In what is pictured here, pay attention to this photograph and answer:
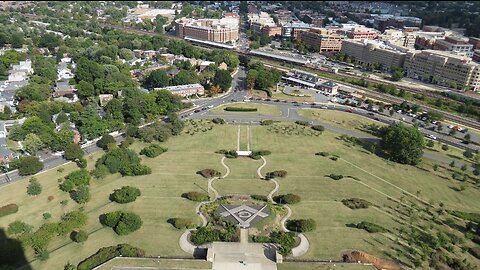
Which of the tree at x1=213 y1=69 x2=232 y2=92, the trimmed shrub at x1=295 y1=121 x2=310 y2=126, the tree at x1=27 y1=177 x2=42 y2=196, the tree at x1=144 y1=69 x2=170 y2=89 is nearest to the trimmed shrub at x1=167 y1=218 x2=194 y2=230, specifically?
the tree at x1=27 y1=177 x2=42 y2=196

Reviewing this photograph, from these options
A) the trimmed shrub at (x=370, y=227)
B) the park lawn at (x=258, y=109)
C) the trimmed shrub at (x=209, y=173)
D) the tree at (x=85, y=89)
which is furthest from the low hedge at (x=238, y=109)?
the trimmed shrub at (x=370, y=227)

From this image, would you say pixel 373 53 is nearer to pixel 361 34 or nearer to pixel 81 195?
pixel 361 34

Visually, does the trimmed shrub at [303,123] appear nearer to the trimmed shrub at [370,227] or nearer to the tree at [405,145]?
the tree at [405,145]

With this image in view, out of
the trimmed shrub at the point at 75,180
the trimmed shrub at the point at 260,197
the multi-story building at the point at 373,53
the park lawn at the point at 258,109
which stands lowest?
the trimmed shrub at the point at 260,197

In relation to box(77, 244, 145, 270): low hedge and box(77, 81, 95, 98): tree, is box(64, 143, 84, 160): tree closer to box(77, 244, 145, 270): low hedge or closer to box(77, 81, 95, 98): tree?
box(77, 244, 145, 270): low hedge

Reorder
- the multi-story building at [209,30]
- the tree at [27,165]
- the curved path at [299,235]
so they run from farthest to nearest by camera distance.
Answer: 1. the multi-story building at [209,30]
2. the tree at [27,165]
3. the curved path at [299,235]
